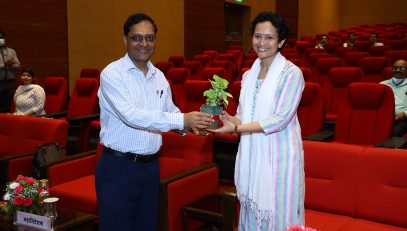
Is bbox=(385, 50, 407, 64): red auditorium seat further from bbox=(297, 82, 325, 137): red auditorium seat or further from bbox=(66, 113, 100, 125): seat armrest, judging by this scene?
bbox=(66, 113, 100, 125): seat armrest

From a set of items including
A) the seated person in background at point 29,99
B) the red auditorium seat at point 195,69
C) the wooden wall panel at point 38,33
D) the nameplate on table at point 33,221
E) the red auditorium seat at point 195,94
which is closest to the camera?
the nameplate on table at point 33,221

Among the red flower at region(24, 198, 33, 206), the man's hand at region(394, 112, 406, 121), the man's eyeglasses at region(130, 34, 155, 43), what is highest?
the man's eyeglasses at region(130, 34, 155, 43)

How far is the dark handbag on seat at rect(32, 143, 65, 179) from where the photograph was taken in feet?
9.23

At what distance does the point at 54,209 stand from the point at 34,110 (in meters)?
2.36

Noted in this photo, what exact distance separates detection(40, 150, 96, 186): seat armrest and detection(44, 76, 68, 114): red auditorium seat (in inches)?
85.0

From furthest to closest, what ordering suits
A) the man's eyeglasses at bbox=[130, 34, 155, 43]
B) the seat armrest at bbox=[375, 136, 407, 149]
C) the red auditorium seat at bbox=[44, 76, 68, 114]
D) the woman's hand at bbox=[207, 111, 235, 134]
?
the red auditorium seat at bbox=[44, 76, 68, 114], the seat armrest at bbox=[375, 136, 407, 149], the man's eyeglasses at bbox=[130, 34, 155, 43], the woman's hand at bbox=[207, 111, 235, 134]

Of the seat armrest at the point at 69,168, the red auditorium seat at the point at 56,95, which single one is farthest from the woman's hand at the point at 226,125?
the red auditorium seat at the point at 56,95

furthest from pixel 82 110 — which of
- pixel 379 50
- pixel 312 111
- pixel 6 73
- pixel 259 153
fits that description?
pixel 379 50

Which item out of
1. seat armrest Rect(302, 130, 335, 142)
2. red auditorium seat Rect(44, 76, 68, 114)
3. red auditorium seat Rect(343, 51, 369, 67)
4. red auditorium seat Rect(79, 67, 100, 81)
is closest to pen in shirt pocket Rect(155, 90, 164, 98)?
seat armrest Rect(302, 130, 335, 142)

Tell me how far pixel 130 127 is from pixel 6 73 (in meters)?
3.92

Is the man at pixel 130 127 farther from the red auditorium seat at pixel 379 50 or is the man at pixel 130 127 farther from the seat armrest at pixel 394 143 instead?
the red auditorium seat at pixel 379 50

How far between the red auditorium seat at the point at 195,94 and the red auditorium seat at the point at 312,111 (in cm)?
98

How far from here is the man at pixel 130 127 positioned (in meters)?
1.75

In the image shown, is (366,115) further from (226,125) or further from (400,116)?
(226,125)
